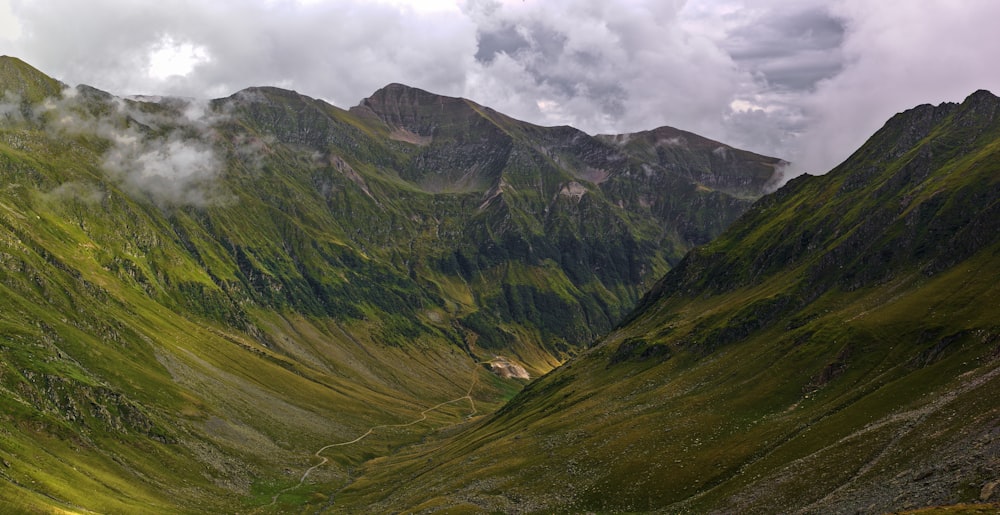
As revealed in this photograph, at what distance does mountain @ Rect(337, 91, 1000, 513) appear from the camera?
A: 3054 inches

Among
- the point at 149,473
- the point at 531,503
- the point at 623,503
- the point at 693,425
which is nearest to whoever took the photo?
the point at 623,503

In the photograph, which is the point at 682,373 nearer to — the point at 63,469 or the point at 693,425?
the point at 693,425

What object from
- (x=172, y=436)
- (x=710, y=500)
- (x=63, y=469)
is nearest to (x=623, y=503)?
(x=710, y=500)

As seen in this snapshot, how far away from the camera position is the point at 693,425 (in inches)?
5007

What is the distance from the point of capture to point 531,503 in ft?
379

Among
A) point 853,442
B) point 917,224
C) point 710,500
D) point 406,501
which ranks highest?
point 917,224

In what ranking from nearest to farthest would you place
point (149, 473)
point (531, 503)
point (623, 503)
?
point (623, 503), point (531, 503), point (149, 473)

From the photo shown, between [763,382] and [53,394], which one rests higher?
[53,394]

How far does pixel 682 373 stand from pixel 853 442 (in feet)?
297

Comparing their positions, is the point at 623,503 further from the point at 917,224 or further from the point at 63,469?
the point at 917,224

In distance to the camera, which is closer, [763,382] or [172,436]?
[763,382]

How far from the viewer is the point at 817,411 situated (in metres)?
110

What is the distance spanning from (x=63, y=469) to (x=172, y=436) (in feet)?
190

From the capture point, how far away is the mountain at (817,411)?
254 ft
